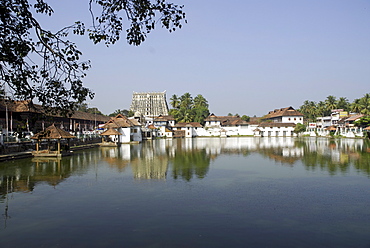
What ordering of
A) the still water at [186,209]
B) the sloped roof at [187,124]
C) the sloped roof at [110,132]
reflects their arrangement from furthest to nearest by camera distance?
the sloped roof at [187,124] < the sloped roof at [110,132] < the still water at [186,209]

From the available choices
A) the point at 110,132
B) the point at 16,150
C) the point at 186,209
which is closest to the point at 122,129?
the point at 110,132

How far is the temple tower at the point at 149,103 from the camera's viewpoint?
3634 inches

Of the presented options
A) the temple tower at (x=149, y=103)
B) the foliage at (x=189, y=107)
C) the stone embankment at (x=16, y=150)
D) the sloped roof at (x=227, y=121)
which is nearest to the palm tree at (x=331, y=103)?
the sloped roof at (x=227, y=121)

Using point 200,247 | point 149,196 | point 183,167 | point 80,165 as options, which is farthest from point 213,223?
point 80,165

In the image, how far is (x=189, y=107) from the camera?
255 feet

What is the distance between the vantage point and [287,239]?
6957 mm

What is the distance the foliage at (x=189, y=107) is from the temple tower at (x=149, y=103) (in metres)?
13.6

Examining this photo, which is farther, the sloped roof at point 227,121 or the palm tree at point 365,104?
the sloped roof at point 227,121

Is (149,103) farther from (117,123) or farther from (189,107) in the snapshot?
(117,123)

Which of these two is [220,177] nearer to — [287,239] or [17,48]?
[287,239]

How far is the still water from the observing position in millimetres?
7078

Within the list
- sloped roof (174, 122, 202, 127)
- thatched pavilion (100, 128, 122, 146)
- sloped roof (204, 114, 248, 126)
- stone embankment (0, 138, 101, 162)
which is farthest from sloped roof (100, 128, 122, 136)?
sloped roof (204, 114, 248, 126)

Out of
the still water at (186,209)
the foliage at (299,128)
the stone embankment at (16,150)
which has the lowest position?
the still water at (186,209)

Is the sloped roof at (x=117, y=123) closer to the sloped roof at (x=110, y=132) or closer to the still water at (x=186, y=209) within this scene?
the sloped roof at (x=110, y=132)
